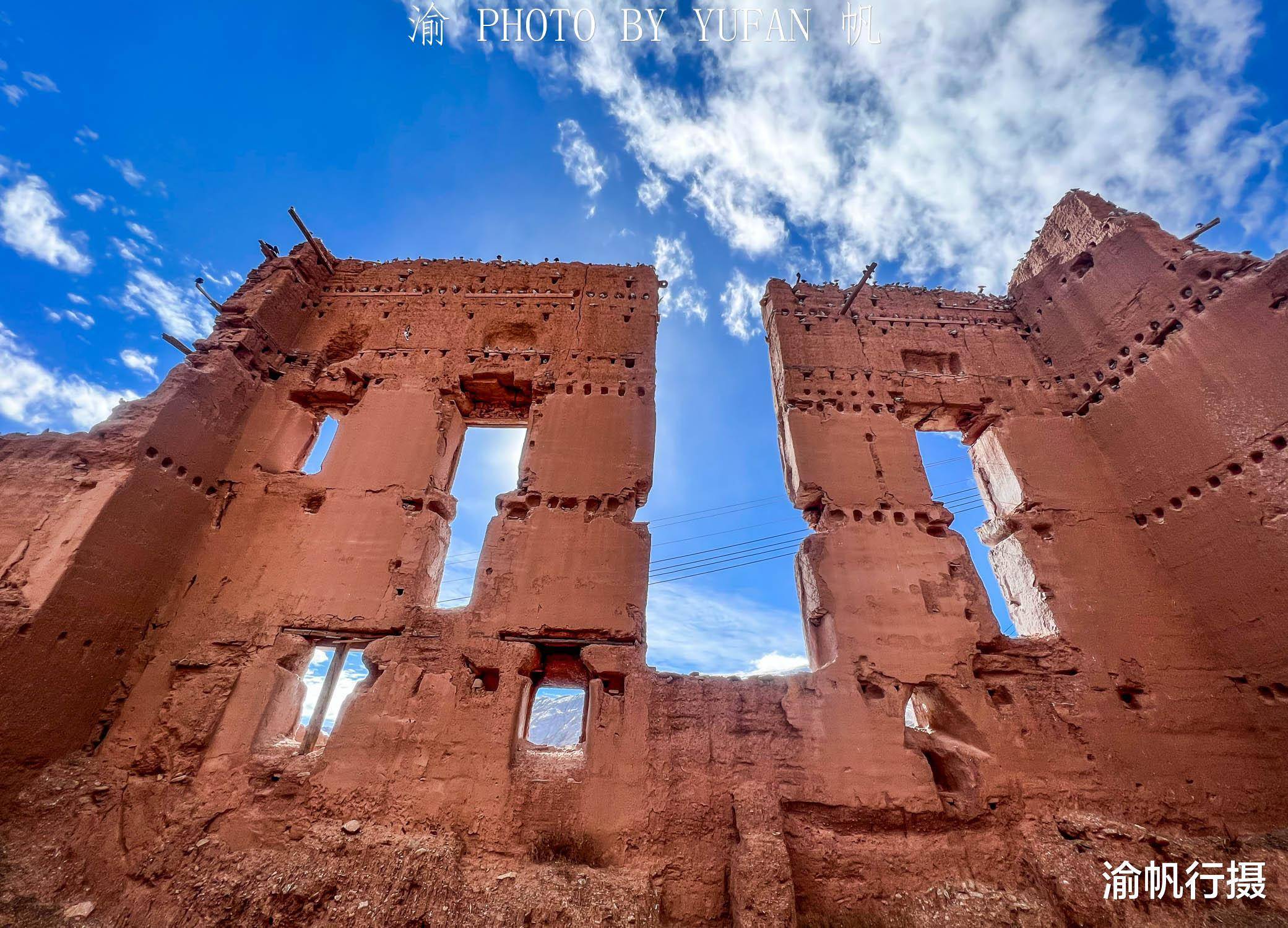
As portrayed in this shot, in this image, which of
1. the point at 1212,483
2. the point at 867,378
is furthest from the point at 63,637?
the point at 1212,483

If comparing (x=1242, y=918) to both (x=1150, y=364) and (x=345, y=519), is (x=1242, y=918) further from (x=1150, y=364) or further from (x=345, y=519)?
(x=345, y=519)

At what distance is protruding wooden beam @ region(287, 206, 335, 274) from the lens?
8.23 metres

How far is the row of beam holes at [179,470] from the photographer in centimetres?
556

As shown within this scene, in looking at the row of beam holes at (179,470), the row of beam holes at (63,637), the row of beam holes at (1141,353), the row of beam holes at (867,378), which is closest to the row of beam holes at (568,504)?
the row of beam holes at (867,378)

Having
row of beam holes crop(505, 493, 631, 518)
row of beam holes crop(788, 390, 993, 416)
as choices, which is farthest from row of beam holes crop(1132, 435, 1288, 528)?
row of beam holes crop(505, 493, 631, 518)

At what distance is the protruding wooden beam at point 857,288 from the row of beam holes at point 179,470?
895cm

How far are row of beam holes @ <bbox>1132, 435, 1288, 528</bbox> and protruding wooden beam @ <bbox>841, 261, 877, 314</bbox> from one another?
4535 millimetres

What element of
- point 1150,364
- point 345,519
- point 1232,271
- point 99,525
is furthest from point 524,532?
point 1232,271

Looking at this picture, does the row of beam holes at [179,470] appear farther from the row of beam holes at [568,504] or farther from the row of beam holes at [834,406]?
the row of beam holes at [834,406]

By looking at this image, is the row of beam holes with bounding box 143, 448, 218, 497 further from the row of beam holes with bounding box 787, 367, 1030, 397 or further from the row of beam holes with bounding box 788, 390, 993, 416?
the row of beam holes with bounding box 787, 367, 1030, 397

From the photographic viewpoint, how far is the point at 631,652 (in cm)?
505

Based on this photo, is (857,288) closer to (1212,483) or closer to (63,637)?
(1212,483)

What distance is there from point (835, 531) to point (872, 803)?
2589 millimetres

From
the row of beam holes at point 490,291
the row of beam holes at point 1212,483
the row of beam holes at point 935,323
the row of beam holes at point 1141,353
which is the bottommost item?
the row of beam holes at point 1212,483
